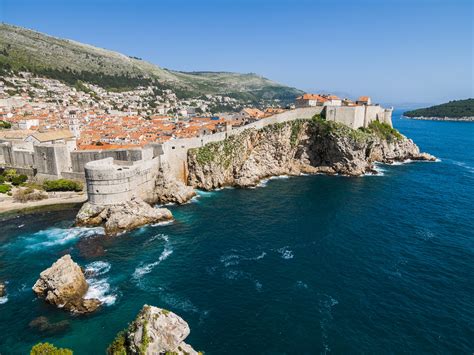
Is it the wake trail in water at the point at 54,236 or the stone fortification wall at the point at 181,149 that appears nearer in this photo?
the wake trail in water at the point at 54,236

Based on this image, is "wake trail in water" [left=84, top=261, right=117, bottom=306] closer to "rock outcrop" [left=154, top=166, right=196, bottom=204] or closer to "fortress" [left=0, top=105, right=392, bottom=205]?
"fortress" [left=0, top=105, right=392, bottom=205]

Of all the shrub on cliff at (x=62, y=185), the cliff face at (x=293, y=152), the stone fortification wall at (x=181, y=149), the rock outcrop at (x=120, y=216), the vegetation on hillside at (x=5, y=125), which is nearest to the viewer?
the rock outcrop at (x=120, y=216)

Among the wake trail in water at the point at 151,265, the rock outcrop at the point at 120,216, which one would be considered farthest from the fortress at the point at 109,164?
the wake trail in water at the point at 151,265

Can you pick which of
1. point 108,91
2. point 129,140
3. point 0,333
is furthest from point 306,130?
point 108,91

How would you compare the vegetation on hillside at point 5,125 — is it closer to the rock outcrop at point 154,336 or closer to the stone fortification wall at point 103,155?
the stone fortification wall at point 103,155

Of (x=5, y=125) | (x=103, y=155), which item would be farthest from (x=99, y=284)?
(x=5, y=125)

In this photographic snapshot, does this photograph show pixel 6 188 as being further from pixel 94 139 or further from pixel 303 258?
pixel 303 258

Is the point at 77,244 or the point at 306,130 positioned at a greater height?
the point at 306,130

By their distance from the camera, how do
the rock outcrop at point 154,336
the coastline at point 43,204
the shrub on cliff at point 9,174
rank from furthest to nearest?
the shrub on cliff at point 9,174 → the coastline at point 43,204 → the rock outcrop at point 154,336
